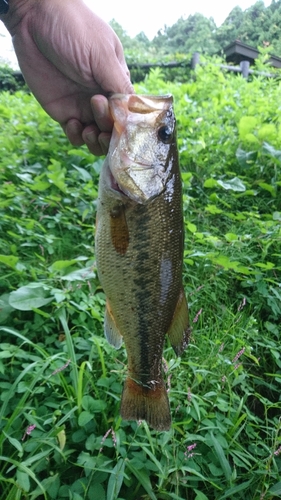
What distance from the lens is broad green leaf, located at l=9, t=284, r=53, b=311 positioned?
212cm

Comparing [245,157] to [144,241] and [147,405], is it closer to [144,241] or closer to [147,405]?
[144,241]

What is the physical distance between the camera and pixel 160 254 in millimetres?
1526

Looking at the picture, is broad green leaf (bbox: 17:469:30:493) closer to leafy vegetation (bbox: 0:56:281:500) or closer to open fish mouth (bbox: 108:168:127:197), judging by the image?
leafy vegetation (bbox: 0:56:281:500)

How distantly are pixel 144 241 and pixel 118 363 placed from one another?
84cm

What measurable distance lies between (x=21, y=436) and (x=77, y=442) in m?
0.24

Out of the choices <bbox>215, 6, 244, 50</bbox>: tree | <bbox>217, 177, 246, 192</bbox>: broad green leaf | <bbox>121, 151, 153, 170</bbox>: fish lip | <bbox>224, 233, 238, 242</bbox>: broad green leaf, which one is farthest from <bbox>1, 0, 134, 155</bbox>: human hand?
<bbox>215, 6, 244, 50</bbox>: tree

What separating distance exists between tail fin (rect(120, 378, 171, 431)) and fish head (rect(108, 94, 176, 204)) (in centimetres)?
76

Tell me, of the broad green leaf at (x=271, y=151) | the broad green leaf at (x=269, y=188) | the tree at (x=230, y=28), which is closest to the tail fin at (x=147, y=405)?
the broad green leaf at (x=269, y=188)

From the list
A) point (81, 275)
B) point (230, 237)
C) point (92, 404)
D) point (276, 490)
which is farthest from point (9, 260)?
point (276, 490)

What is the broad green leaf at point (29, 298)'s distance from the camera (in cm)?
212

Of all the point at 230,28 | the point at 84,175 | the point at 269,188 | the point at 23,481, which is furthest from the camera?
the point at 230,28

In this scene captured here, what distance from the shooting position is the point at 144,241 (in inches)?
59.6

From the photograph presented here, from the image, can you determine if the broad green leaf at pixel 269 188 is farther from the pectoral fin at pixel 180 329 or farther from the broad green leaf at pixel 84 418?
the broad green leaf at pixel 84 418

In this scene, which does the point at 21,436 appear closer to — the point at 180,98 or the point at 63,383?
the point at 63,383
